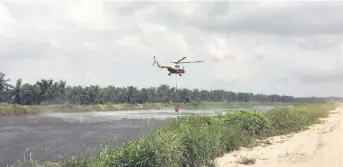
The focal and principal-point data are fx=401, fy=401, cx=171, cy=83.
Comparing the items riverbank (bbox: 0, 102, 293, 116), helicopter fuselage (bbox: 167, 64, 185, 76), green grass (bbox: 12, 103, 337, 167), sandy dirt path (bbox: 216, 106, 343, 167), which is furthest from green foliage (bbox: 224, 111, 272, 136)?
riverbank (bbox: 0, 102, 293, 116)

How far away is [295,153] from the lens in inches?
719

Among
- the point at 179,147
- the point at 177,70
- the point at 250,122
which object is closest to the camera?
the point at 179,147

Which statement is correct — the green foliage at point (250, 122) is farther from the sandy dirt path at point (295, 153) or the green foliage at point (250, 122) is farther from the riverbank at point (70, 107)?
the riverbank at point (70, 107)

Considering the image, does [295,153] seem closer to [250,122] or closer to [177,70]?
[250,122]

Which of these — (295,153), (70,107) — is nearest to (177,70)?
(295,153)

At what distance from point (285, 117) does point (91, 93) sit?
97054 millimetres

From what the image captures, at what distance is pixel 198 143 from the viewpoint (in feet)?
49.1

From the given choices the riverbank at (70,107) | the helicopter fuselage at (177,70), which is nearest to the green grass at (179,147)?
the helicopter fuselage at (177,70)

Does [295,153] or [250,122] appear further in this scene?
[250,122]

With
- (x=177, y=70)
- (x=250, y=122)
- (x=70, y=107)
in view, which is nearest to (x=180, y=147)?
(x=250, y=122)

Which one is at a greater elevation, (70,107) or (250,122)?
(70,107)

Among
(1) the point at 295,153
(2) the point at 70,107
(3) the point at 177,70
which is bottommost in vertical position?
(1) the point at 295,153

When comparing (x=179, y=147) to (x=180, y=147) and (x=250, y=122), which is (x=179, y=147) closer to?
(x=180, y=147)

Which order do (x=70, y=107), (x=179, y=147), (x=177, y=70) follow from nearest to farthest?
(x=179, y=147) → (x=177, y=70) → (x=70, y=107)
